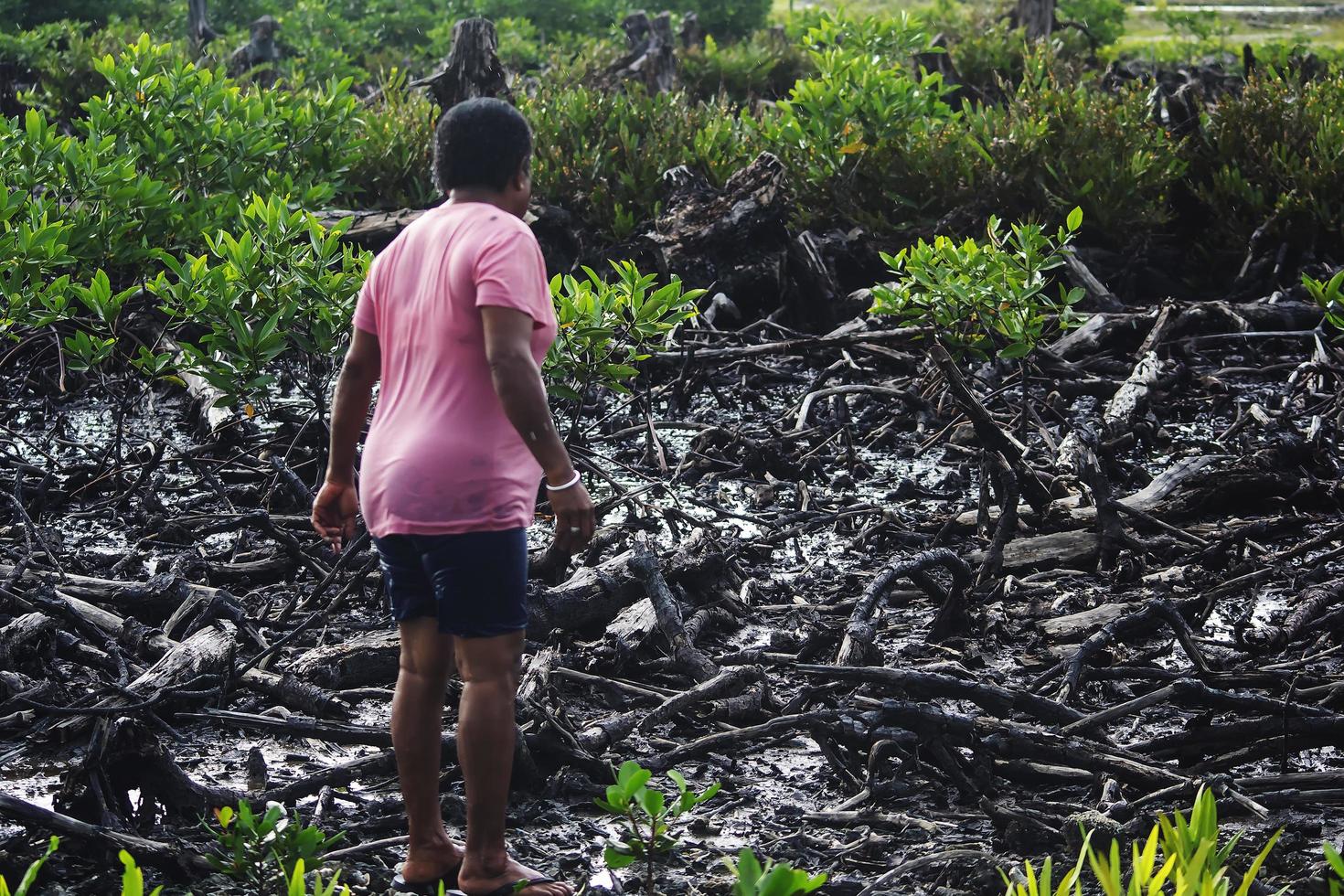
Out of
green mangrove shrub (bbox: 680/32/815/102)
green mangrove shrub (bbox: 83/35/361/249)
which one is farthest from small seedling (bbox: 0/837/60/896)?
green mangrove shrub (bbox: 680/32/815/102)

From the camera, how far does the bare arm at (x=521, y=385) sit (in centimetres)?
287

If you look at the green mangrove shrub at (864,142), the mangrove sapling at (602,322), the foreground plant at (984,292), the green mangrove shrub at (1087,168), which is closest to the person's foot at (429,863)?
the mangrove sapling at (602,322)

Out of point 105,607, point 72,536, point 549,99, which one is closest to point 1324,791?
point 105,607

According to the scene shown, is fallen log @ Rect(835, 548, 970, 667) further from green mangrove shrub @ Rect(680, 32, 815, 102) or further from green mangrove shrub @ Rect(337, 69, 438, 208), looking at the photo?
green mangrove shrub @ Rect(680, 32, 815, 102)

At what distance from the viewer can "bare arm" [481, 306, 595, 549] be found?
287cm

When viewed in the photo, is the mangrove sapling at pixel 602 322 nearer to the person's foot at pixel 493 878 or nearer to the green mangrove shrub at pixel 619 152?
the person's foot at pixel 493 878

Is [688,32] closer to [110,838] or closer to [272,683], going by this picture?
[272,683]

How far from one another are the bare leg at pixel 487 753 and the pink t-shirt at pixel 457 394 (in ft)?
0.97

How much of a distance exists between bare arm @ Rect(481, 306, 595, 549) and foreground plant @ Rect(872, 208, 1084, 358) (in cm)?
335

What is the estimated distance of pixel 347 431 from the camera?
3336 millimetres

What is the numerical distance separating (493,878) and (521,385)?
111 cm

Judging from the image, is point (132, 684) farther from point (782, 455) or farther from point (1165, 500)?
point (1165, 500)

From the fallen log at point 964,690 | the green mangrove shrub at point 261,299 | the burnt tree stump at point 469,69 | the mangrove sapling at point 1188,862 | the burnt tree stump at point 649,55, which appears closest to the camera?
the mangrove sapling at point 1188,862

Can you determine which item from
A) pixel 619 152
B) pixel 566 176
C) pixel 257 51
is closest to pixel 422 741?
pixel 566 176
